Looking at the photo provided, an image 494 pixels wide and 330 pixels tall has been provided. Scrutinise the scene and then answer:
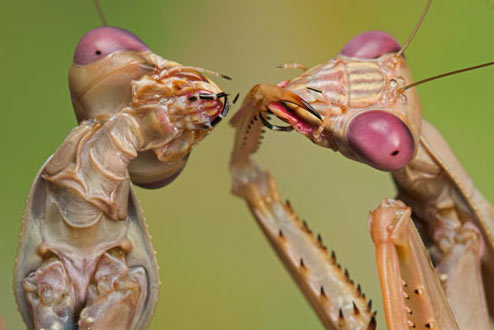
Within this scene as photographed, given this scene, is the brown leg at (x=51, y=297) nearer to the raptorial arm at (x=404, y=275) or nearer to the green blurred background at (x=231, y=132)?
the raptorial arm at (x=404, y=275)

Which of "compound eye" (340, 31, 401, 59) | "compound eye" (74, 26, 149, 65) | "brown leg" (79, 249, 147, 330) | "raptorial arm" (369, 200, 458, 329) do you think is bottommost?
"raptorial arm" (369, 200, 458, 329)

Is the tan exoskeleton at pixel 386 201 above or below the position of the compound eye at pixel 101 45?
below

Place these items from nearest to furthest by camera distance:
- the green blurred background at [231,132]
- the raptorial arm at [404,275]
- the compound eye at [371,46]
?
the raptorial arm at [404,275], the compound eye at [371,46], the green blurred background at [231,132]

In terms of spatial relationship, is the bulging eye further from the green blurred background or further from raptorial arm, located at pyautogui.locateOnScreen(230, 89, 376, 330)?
the green blurred background

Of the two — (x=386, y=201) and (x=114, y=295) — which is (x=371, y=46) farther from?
(x=114, y=295)

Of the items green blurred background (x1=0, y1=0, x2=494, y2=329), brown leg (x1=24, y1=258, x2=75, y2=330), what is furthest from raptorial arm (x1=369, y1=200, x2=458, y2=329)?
green blurred background (x1=0, y1=0, x2=494, y2=329)

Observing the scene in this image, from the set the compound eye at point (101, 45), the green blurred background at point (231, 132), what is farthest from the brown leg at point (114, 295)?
the green blurred background at point (231, 132)

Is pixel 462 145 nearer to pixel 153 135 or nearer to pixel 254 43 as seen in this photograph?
pixel 254 43
